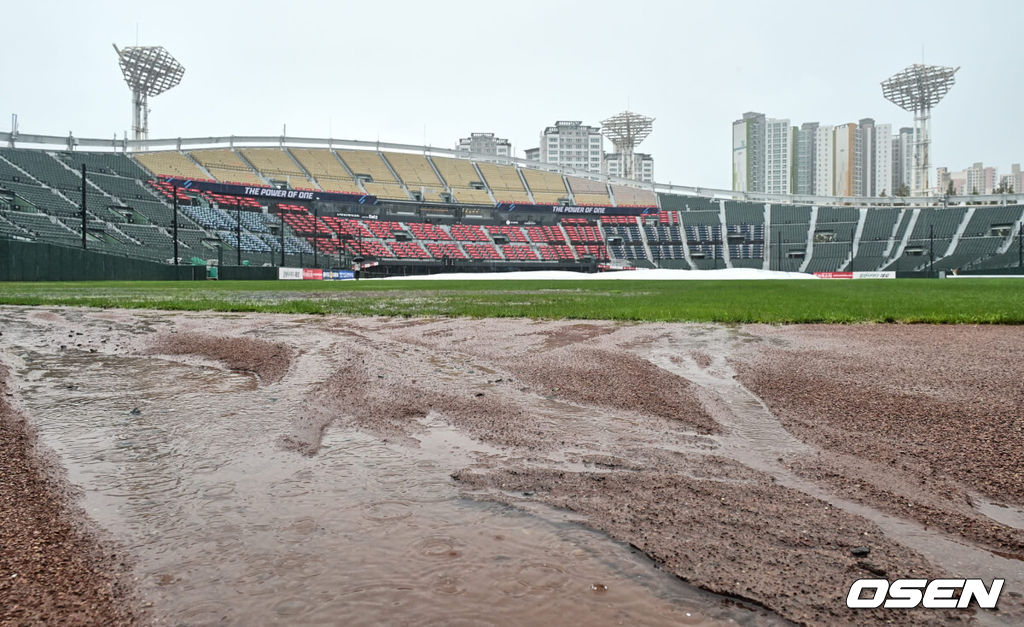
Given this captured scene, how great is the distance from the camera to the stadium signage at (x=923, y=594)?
5.29 ft

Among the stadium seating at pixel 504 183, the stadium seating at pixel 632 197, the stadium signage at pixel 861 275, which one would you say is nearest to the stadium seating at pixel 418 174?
the stadium seating at pixel 504 183

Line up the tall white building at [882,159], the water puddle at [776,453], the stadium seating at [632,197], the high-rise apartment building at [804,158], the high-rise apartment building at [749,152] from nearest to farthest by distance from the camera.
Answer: the water puddle at [776,453] → the stadium seating at [632,197] → the high-rise apartment building at [804,158] → the tall white building at [882,159] → the high-rise apartment building at [749,152]

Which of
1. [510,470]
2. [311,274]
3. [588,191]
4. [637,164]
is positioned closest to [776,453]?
[510,470]

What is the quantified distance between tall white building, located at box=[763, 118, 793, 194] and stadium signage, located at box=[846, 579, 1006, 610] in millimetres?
156363

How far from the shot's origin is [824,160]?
140750mm

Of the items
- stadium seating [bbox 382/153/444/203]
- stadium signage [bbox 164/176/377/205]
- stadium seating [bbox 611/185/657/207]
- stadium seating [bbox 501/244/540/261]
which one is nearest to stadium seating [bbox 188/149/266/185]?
stadium signage [bbox 164/176/377/205]

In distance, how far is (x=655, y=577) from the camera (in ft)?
5.72

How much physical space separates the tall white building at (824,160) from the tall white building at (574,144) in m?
59.9

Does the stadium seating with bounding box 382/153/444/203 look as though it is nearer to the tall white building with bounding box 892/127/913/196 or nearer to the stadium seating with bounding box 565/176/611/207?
the stadium seating with bounding box 565/176/611/207

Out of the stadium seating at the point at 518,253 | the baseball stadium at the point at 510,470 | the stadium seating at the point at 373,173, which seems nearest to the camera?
the baseball stadium at the point at 510,470

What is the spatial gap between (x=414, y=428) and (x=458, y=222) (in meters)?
71.8

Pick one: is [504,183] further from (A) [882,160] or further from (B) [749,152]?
(A) [882,160]

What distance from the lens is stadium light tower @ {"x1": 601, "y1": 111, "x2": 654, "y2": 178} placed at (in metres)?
93.9

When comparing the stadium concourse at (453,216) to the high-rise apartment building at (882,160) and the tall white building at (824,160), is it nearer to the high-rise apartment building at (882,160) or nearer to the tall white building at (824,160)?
the tall white building at (824,160)
